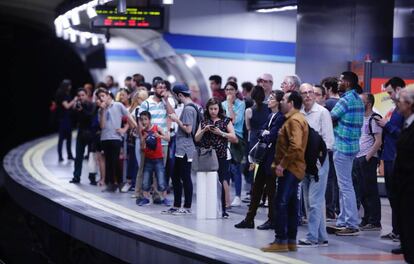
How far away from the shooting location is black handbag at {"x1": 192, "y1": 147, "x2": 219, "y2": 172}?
13.2m

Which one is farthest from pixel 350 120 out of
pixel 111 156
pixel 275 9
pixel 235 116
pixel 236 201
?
pixel 275 9

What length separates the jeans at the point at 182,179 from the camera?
1380cm

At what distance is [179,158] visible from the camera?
45.2ft

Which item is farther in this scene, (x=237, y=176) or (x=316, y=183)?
(x=237, y=176)

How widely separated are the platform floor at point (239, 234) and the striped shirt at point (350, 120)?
1.07 meters

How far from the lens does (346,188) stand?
12.1 metres

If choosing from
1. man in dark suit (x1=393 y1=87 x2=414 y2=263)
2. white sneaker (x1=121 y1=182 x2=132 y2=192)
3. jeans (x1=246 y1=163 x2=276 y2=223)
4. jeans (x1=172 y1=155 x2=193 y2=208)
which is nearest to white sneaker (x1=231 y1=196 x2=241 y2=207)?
jeans (x1=172 y1=155 x2=193 y2=208)

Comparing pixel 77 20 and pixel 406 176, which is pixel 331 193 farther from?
pixel 77 20

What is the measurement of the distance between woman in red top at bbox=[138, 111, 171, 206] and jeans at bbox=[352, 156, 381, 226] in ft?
9.97

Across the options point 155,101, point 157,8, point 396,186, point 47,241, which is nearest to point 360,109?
point 396,186

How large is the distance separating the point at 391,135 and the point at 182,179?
3.22 m

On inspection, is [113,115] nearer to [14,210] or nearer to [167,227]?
[167,227]

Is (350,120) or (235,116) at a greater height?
(350,120)

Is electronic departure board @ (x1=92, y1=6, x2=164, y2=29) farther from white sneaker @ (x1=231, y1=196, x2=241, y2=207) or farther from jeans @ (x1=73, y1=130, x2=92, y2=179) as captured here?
white sneaker @ (x1=231, y1=196, x2=241, y2=207)
